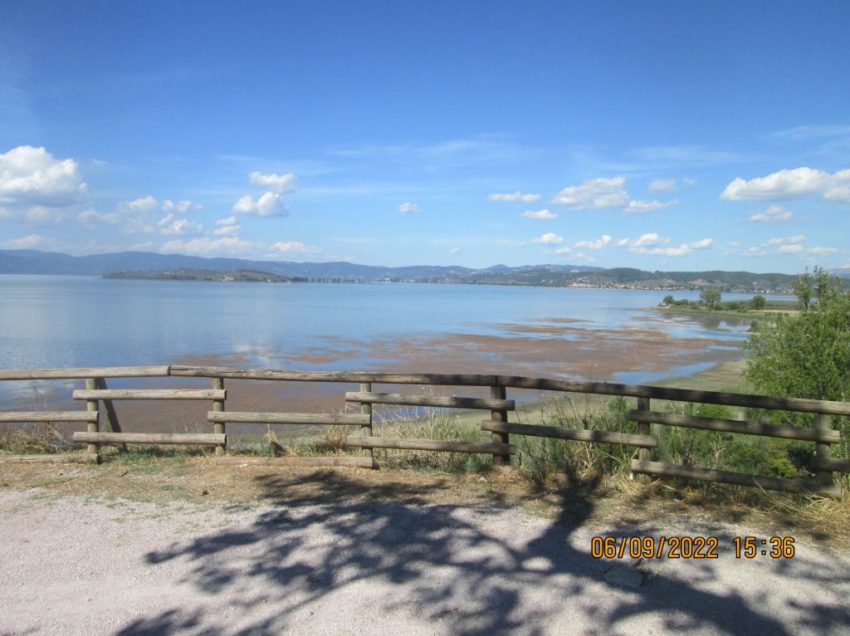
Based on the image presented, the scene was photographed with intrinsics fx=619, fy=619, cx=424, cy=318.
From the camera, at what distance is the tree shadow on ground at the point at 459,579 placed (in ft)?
13.2

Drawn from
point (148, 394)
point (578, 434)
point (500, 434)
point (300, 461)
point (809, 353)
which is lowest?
point (809, 353)

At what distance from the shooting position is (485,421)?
7543 millimetres

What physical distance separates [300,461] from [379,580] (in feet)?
11.0

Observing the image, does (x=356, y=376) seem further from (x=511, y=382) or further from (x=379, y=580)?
(x=379, y=580)

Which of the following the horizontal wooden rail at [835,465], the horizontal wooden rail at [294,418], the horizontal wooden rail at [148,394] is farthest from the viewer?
the horizontal wooden rail at [148,394]

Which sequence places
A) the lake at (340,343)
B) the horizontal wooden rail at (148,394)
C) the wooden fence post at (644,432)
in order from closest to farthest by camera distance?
the wooden fence post at (644,432) → the horizontal wooden rail at (148,394) → the lake at (340,343)

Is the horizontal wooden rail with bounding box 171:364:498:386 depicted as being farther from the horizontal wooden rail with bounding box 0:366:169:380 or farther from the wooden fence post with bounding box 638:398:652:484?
the wooden fence post with bounding box 638:398:652:484

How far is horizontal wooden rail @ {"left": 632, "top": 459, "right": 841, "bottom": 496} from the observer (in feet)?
20.5

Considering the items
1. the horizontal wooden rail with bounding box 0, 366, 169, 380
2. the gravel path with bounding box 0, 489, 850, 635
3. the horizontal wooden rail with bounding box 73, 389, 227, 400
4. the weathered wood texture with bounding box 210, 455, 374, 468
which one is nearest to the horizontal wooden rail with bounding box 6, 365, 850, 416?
the horizontal wooden rail with bounding box 0, 366, 169, 380

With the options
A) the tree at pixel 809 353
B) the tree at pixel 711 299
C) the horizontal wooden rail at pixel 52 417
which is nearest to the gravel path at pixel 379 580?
the horizontal wooden rail at pixel 52 417

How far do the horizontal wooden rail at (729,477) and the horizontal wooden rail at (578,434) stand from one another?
22 cm

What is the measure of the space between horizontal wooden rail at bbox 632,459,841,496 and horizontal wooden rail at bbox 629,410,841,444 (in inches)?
17.7

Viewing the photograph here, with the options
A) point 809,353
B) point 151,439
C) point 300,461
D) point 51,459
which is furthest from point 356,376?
point 809,353

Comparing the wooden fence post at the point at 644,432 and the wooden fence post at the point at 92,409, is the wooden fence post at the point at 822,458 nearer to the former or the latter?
the wooden fence post at the point at 644,432
